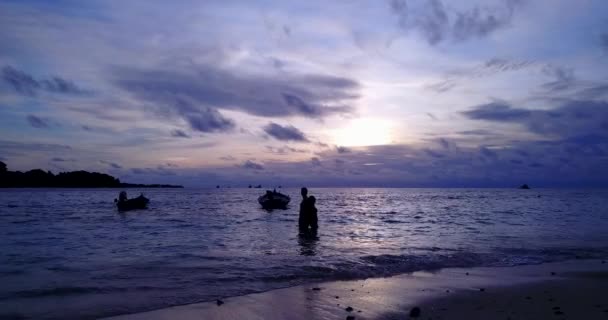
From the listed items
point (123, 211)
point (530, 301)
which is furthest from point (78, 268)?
point (123, 211)

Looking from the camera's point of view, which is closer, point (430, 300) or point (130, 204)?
point (430, 300)

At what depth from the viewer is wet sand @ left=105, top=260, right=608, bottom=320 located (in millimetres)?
8555

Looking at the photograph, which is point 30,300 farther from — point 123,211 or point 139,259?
point 123,211

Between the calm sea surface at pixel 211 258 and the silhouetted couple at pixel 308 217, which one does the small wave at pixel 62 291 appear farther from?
the silhouetted couple at pixel 308 217

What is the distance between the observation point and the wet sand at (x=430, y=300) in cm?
855

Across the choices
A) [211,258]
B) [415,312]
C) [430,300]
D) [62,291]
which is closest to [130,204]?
[211,258]

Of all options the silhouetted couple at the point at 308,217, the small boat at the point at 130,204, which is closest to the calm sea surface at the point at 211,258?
the silhouetted couple at the point at 308,217

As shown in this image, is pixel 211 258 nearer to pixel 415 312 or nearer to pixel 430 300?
pixel 430 300

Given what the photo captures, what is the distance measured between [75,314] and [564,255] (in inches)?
672

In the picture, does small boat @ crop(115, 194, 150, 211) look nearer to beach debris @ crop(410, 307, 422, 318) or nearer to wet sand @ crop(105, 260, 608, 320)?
wet sand @ crop(105, 260, 608, 320)

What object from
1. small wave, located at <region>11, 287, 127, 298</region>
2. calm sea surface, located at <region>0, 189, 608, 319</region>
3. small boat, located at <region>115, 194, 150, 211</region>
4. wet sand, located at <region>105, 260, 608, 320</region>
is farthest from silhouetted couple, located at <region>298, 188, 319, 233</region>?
small boat, located at <region>115, 194, 150, 211</region>

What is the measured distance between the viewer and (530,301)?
9461 millimetres

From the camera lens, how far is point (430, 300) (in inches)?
379

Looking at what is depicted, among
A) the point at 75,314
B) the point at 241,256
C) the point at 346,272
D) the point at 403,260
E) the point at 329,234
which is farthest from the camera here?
the point at 329,234
